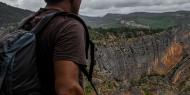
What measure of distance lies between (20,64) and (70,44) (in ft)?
1.56

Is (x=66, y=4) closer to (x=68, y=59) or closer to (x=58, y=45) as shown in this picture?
(x=58, y=45)

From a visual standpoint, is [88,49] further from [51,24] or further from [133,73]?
[133,73]

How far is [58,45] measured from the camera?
4289 millimetres

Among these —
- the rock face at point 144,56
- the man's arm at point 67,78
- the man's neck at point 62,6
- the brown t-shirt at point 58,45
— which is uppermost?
the man's neck at point 62,6

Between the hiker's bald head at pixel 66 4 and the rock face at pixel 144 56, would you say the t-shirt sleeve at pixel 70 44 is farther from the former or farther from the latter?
the rock face at pixel 144 56

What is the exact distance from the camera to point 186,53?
14075 centimetres

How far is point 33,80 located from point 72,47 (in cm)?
46

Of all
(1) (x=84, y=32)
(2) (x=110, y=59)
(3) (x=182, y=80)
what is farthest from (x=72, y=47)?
(2) (x=110, y=59)

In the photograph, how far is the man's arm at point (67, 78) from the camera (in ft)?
13.9

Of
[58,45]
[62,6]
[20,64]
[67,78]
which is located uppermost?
[62,6]

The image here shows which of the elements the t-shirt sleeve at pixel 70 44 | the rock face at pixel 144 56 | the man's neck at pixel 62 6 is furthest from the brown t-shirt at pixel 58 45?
the rock face at pixel 144 56

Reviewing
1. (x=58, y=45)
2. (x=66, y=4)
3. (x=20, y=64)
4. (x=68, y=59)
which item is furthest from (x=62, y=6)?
(x=20, y=64)

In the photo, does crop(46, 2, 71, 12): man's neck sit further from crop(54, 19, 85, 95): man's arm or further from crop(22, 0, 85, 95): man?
crop(54, 19, 85, 95): man's arm

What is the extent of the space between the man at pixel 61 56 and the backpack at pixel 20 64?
0.07m
